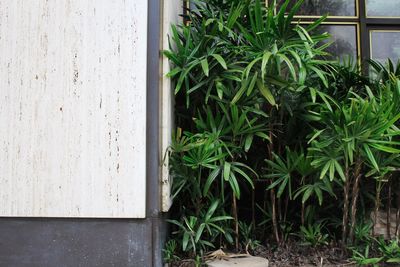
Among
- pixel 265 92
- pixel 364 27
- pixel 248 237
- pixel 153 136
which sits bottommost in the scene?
pixel 248 237

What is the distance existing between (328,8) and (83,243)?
331cm

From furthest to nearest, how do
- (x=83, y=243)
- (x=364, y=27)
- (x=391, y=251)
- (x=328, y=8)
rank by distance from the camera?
(x=328, y=8) → (x=364, y=27) → (x=391, y=251) → (x=83, y=243)

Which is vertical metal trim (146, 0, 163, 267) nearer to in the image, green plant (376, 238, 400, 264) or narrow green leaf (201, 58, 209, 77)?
narrow green leaf (201, 58, 209, 77)

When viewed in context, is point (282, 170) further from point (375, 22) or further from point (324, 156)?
point (375, 22)

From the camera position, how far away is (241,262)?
2.68m

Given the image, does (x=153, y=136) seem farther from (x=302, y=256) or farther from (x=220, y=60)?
(x=302, y=256)

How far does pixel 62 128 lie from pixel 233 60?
A: 129 cm

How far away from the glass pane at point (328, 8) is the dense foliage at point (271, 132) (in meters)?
1.07

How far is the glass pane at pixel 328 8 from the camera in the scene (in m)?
4.11

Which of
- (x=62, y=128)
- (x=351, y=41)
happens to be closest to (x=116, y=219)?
(x=62, y=128)

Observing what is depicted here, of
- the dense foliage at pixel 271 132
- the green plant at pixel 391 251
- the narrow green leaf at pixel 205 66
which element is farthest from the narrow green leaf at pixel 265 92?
the green plant at pixel 391 251

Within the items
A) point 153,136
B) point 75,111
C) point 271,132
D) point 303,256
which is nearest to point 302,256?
point 303,256

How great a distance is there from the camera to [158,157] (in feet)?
8.57

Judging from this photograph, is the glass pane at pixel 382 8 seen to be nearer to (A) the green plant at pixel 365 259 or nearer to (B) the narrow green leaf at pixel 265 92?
(B) the narrow green leaf at pixel 265 92
